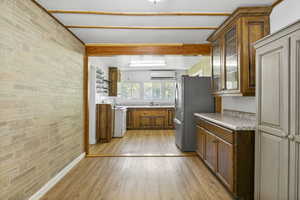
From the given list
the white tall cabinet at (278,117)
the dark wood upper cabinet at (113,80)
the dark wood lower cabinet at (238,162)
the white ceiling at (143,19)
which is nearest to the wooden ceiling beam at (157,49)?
the white ceiling at (143,19)

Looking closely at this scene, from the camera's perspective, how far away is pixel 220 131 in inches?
107

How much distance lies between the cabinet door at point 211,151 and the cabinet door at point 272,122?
87 centimetres

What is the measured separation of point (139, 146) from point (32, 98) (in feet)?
10.6

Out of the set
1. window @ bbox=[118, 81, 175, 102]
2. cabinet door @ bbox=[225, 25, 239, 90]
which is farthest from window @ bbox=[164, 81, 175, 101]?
cabinet door @ bbox=[225, 25, 239, 90]

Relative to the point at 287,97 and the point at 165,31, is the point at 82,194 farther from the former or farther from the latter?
the point at 165,31

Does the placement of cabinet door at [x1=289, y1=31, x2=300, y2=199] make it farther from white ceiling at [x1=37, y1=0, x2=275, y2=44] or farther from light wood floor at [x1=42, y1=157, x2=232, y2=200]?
white ceiling at [x1=37, y1=0, x2=275, y2=44]

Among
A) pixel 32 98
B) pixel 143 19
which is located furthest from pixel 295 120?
pixel 32 98

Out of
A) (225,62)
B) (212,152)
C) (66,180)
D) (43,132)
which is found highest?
(225,62)

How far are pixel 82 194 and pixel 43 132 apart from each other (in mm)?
927

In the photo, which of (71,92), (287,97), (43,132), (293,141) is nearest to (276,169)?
(293,141)

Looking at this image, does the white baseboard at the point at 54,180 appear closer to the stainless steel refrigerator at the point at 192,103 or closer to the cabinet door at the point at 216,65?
the stainless steel refrigerator at the point at 192,103

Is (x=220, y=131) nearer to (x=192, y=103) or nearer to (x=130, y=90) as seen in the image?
(x=192, y=103)

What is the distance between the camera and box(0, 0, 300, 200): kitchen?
1.81 m

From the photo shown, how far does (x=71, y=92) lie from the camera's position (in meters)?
3.53
